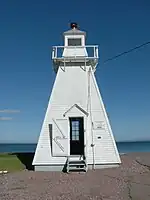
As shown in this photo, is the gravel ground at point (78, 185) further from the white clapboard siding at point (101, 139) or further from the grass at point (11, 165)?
the grass at point (11, 165)

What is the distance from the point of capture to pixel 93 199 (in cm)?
695

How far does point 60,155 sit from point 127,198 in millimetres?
5536

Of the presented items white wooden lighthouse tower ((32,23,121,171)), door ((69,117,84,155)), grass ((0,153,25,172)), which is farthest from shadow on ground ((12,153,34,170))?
door ((69,117,84,155))

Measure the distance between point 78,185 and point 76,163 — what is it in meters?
3.13

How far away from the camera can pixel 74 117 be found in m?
12.7

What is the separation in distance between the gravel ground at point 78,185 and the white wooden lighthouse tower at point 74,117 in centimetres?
74

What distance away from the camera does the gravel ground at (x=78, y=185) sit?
736cm

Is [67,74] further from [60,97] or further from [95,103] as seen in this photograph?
[95,103]

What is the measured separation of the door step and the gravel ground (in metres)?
0.36

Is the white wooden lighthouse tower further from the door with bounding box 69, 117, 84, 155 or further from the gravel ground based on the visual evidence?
the door with bounding box 69, 117, 84, 155

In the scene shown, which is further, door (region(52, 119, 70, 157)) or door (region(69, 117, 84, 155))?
door (region(69, 117, 84, 155))

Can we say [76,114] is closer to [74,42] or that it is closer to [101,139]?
[101,139]

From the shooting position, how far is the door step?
11.8m

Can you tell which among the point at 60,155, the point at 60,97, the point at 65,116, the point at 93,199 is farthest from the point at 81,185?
the point at 60,97
